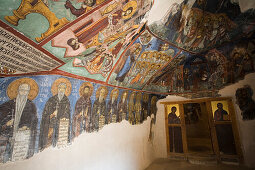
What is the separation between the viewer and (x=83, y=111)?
430cm

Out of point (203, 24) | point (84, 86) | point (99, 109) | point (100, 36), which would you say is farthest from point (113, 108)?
point (203, 24)

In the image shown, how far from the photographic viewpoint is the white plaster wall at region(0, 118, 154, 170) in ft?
10.7

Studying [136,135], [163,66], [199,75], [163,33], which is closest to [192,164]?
[136,135]

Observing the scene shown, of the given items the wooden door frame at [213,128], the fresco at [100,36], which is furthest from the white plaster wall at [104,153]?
the fresco at [100,36]

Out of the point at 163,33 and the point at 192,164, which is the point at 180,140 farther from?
the point at 163,33

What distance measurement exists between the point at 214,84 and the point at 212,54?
1.56 metres

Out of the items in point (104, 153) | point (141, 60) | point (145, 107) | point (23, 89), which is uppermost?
point (141, 60)

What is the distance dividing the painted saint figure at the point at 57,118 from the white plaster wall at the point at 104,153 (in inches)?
9.2

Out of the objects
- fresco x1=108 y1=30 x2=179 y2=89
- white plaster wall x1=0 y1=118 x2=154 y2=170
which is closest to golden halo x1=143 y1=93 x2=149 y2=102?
fresco x1=108 y1=30 x2=179 y2=89

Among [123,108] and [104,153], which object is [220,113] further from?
[104,153]

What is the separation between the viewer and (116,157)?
17.6 ft

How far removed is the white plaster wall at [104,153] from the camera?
10.7 ft

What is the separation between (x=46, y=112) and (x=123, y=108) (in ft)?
11.0

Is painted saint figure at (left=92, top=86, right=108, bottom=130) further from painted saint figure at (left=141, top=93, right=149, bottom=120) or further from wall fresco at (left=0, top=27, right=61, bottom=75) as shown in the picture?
painted saint figure at (left=141, top=93, right=149, bottom=120)
